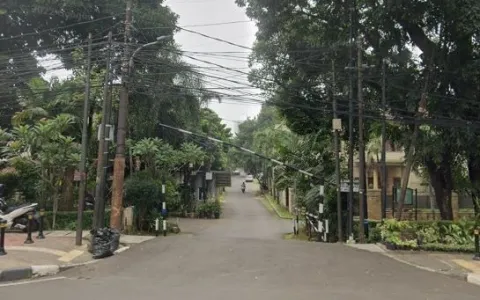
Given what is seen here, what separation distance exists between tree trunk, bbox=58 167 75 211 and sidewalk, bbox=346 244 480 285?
12688mm

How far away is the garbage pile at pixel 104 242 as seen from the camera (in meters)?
13.8

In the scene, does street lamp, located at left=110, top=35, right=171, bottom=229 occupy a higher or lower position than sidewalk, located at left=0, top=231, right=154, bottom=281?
higher

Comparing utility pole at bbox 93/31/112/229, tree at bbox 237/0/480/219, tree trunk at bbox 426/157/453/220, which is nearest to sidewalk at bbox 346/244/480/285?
tree at bbox 237/0/480/219

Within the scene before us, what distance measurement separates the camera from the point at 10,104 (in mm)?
28234

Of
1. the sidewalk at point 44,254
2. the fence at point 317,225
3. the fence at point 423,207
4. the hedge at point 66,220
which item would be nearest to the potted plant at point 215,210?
the fence at point 423,207

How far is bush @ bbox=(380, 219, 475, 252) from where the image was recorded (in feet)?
53.2

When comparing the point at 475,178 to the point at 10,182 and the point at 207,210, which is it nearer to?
the point at 10,182

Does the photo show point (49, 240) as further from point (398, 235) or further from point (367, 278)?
point (398, 235)

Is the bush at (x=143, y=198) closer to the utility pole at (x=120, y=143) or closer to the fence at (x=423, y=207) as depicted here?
the utility pole at (x=120, y=143)

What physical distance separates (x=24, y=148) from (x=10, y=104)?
33.2ft

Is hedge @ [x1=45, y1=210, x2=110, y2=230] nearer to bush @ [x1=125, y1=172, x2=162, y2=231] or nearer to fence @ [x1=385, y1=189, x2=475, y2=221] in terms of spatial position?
bush @ [x1=125, y1=172, x2=162, y2=231]

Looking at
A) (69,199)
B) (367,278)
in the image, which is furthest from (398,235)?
(69,199)

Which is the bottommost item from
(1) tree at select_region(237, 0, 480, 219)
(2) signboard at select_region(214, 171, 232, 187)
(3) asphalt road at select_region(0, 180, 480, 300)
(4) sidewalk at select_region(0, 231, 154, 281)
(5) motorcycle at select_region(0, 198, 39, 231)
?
(3) asphalt road at select_region(0, 180, 480, 300)

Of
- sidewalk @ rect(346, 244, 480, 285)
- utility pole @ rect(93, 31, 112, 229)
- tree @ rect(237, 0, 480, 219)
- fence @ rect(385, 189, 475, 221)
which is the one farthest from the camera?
fence @ rect(385, 189, 475, 221)
